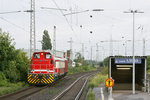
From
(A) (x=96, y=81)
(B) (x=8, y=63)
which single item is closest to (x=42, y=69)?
(B) (x=8, y=63)

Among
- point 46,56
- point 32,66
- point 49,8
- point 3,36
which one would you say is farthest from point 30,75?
point 49,8

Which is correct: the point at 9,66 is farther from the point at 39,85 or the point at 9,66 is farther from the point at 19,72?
the point at 39,85

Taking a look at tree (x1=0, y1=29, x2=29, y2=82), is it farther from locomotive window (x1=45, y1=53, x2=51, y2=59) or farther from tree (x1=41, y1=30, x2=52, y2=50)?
tree (x1=41, y1=30, x2=52, y2=50)

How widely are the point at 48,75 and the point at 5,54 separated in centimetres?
475

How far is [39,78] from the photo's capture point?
22.3 m

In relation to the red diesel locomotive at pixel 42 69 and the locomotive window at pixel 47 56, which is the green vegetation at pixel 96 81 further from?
the locomotive window at pixel 47 56

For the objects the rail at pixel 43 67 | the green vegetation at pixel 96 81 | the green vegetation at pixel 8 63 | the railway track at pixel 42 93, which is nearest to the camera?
the railway track at pixel 42 93

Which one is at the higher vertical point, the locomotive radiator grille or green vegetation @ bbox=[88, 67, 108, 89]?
the locomotive radiator grille

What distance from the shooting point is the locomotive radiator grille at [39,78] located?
2220 cm

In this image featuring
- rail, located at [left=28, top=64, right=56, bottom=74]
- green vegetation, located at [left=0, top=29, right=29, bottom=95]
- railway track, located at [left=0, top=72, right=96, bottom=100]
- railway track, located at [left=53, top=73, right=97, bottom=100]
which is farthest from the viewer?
rail, located at [left=28, top=64, right=56, bottom=74]

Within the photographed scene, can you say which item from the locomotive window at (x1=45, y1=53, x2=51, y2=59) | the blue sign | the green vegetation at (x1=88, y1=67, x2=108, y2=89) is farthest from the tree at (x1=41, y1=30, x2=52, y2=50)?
the blue sign

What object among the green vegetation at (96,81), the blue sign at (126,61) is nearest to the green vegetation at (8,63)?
the green vegetation at (96,81)

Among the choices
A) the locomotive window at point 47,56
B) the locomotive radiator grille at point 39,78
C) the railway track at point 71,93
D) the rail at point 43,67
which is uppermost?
the locomotive window at point 47,56

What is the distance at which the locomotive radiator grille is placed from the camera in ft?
72.8
